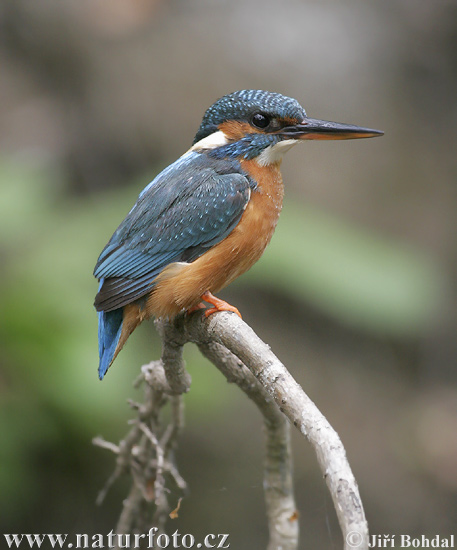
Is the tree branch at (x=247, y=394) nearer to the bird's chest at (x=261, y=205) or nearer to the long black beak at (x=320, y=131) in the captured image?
the bird's chest at (x=261, y=205)

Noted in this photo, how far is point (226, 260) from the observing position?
94.9 inches

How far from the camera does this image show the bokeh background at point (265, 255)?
375cm

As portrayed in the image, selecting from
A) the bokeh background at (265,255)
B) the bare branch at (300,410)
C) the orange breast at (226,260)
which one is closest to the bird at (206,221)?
the orange breast at (226,260)

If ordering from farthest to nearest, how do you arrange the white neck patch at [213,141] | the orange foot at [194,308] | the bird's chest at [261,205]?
the white neck patch at [213,141]
the bird's chest at [261,205]
the orange foot at [194,308]

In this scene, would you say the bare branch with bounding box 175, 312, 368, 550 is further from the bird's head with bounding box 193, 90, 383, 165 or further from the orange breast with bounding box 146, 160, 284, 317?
the bird's head with bounding box 193, 90, 383, 165

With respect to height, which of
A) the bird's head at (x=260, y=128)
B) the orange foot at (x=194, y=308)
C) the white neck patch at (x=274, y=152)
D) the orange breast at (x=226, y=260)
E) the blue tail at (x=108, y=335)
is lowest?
the blue tail at (x=108, y=335)

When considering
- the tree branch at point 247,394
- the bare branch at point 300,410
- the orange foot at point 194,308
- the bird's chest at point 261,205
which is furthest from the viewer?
the bird's chest at point 261,205

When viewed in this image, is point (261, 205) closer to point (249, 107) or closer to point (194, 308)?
point (249, 107)

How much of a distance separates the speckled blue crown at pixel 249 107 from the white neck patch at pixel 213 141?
0.02 metres

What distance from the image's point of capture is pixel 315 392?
4859 millimetres

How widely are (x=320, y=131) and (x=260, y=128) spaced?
8.3 inches

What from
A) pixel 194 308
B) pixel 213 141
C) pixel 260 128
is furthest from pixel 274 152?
pixel 194 308

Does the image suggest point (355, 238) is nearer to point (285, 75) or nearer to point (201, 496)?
point (285, 75)

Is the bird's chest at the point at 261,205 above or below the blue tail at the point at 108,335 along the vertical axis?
above
